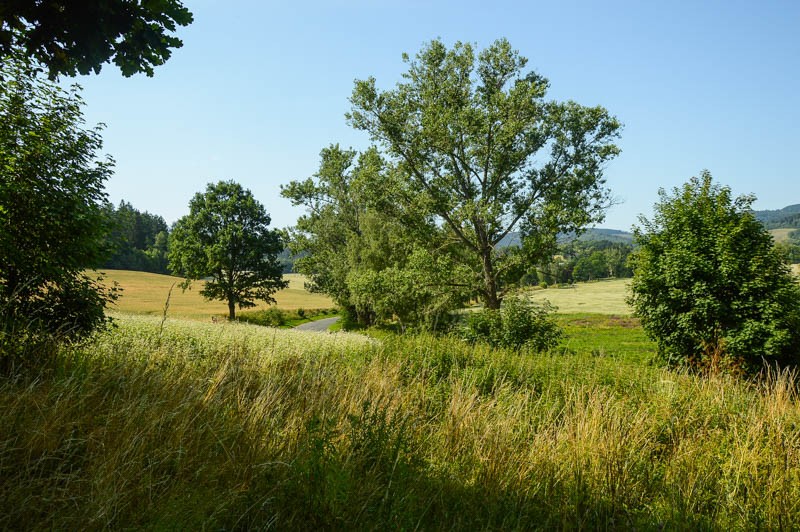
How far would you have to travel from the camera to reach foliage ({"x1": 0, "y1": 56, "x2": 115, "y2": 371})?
17.7 feet

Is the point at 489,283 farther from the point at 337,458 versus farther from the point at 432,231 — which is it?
the point at 337,458

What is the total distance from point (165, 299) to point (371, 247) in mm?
33427

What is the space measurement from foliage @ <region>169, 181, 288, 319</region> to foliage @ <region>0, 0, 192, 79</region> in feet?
106

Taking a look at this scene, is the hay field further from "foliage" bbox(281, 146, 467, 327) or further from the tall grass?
the tall grass

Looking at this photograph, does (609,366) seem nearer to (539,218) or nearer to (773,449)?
(773,449)

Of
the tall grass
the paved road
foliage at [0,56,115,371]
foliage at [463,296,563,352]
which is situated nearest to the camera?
the tall grass

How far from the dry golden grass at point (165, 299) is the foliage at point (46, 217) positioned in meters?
32.7

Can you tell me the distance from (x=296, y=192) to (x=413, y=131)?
1919 centimetres

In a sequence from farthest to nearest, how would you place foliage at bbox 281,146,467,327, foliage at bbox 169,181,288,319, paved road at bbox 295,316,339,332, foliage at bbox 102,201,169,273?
foliage at bbox 102,201,169,273 < paved road at bbox 295,316,339,332 < foliage at bbox 169,181,288,319 < foliage at bbox 281,146,467,327

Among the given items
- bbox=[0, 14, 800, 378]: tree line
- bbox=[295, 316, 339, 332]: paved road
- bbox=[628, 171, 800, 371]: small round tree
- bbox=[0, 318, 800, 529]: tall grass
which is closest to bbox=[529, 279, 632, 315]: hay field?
bbox=[295, 316, 339, 332]: paved road

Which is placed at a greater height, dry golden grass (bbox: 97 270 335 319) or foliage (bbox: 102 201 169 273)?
foliage (bbox: 102 201 169 273)

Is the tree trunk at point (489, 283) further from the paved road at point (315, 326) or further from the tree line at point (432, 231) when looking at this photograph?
the paved road at point (315, 326)

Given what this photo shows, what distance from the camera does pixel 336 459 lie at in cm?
332

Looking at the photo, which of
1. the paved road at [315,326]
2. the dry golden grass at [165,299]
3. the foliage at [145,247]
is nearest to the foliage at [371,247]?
the paved road at [315,326]
